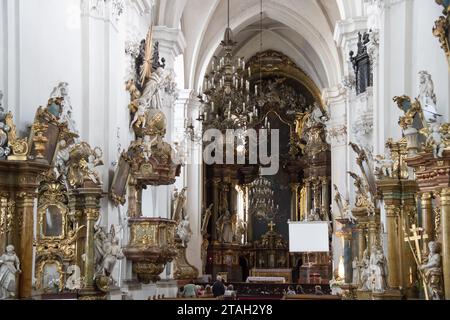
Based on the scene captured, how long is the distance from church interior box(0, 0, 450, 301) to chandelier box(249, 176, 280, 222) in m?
1.31

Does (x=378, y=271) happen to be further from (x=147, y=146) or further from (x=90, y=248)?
(x=147, y=146)

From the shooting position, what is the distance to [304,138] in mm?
31688

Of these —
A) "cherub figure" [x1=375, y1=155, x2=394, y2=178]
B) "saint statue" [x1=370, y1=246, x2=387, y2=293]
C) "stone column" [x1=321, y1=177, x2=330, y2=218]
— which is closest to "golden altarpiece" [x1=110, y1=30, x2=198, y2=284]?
"saint statue" [x1=370, y1=246, x2=387, y2=293]

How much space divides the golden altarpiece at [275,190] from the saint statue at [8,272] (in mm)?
19918

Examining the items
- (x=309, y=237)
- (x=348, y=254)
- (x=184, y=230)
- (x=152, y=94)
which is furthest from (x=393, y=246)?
(x=184, y=230)

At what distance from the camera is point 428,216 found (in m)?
9.57

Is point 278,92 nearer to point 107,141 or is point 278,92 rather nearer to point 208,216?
point 208,216

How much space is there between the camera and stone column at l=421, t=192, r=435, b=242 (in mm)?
9500

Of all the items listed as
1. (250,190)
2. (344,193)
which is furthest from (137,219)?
(250,190)

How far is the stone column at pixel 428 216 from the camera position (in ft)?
31.2

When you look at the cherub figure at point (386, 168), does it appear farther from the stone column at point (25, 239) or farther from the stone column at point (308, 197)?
the stone column at point (308, 197)

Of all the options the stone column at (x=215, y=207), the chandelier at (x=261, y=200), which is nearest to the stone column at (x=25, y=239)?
the stone column at (x=215, y=207)

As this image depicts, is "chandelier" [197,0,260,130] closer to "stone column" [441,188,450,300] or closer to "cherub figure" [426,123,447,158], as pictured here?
"cherub figure" [426,123,447,158]
